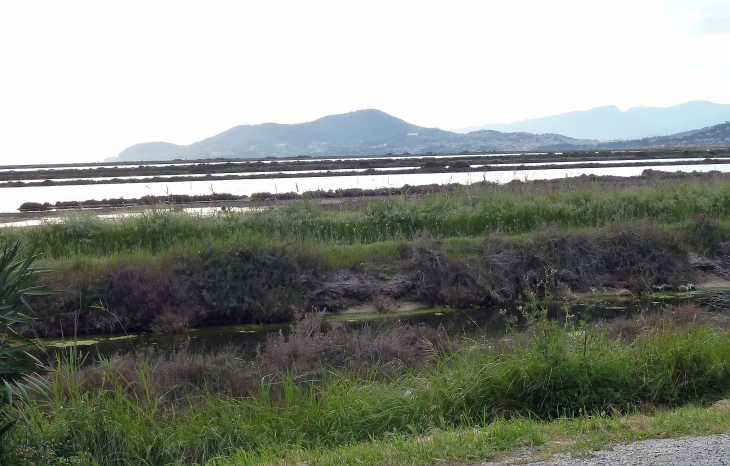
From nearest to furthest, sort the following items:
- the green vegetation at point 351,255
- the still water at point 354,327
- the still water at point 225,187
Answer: the still water at point 354,327
the green vegetation at point 351,255
the still water at point 225,187

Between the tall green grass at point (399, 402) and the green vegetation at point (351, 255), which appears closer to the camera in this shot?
the tall green grass at point (399, 402)

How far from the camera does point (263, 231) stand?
59.9ft

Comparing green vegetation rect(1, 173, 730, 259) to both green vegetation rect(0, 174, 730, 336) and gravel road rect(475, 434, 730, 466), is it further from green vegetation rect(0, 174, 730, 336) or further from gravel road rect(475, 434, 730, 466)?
gravel road rect(475, 434, 730, 466)

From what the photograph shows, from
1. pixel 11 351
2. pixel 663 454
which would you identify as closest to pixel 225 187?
pixel 11 351

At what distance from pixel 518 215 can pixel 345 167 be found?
39857 millimetres

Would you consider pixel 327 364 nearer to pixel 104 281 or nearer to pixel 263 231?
pixel 104 281

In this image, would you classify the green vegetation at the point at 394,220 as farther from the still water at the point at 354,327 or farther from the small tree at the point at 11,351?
the small tree at the point at 11,351

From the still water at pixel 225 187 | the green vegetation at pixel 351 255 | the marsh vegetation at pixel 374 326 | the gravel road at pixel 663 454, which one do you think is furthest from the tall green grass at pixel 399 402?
the still water at pixel 225 187

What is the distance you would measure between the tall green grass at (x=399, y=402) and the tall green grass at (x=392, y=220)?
9.24 metres

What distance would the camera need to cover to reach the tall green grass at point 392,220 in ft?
57.7

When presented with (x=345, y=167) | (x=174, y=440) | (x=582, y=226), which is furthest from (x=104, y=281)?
(x=345, y=167)

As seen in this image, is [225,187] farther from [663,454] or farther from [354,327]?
[663,454]

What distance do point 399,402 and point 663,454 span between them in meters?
2.91

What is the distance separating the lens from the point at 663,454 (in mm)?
5438
